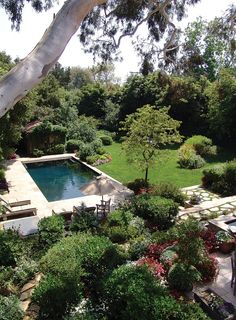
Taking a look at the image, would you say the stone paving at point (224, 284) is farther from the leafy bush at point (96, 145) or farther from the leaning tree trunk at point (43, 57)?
the leafy bush at point (96, 145)

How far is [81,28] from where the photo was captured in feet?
36.3

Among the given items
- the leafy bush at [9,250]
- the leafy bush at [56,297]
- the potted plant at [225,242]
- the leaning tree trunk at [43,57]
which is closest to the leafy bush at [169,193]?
the potted plant at [225,242]

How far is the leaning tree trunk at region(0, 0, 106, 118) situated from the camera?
15.1 ft

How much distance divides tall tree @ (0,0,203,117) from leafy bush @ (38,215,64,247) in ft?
17.8

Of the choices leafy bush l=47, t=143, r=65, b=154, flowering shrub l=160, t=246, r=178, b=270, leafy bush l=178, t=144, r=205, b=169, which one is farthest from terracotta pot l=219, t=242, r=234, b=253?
leafy bush l=47, t=143, r=65, b=154

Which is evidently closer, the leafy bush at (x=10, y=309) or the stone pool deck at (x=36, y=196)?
the leafy bush at (x=10, y=309)

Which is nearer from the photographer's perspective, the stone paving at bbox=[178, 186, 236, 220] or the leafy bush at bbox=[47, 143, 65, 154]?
the stone paving at bbox=[178, 186, 236, 220]

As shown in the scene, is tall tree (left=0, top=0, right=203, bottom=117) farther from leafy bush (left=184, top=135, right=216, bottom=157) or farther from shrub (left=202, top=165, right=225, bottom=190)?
leafy bush (left=184, top=135, right=216, bottom=157)

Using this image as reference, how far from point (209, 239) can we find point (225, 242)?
42 cm

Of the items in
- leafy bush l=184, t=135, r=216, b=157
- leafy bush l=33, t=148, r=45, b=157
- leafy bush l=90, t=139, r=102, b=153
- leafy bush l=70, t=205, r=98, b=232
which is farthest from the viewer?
leafy bush l=33, t=148, r=45, b=157

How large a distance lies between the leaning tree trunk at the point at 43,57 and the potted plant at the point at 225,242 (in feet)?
21.3

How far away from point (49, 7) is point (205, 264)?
7.76m

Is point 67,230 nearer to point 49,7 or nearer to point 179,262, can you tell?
point 179,262

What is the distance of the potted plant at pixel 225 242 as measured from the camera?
923 cm
